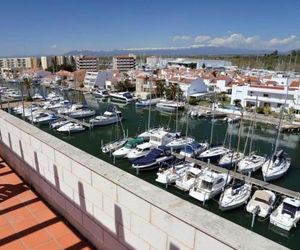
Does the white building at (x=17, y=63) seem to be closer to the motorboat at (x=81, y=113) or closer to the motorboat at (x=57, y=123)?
the motorboat at (x=81, y=113)

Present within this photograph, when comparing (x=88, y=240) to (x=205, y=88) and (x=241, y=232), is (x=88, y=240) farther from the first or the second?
(x=205, y=88)

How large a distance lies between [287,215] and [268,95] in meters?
24.7

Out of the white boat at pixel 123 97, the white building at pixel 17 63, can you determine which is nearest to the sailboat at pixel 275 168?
the white boat at pixel 123 97

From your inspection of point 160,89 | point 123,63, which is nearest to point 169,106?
point 160,89

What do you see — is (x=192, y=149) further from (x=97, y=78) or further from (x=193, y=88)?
(x=97, y=78)

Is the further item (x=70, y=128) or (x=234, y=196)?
(x=70, y=128)

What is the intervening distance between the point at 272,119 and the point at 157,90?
1828 cm

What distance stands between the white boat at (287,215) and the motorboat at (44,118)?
79.6 feet

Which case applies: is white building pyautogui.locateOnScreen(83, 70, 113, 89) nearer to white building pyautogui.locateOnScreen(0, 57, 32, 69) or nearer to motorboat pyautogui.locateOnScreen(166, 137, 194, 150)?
motorboat pyautogui.locateOnScreen(166, 137, 194, 150)

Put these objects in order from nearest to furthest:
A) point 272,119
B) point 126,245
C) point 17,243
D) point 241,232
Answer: point 241,232, point 126,245, point 17,243, point 272,119

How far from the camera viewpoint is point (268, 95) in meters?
33.8

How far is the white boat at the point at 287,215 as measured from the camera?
11469 millimetres

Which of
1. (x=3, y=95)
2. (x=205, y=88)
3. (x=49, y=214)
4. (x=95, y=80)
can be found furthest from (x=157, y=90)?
(x=49, y=214)

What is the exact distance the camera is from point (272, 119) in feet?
100
